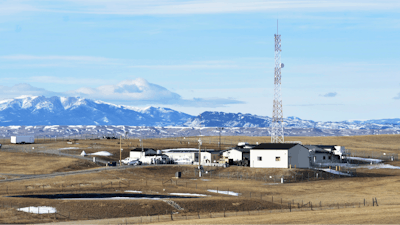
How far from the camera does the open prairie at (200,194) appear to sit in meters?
61.9

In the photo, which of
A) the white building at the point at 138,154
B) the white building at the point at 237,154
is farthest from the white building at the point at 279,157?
the white building at the point at 138,154

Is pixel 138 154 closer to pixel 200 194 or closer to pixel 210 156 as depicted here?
pixel 210 156

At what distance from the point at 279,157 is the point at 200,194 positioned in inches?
1451

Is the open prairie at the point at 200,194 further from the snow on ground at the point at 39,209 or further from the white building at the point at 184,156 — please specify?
the white building at the point at 184,156

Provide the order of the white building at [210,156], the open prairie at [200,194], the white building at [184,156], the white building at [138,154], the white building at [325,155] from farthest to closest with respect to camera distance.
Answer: the white building at [138,154] → the white building at [184,156] → the white building at [210,156] → the white building at [325,155] → the open prairie at [200,194]

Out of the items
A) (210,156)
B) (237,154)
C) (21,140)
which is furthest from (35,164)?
(21,140)

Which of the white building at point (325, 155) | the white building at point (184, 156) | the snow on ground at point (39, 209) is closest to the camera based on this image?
the snow on ground at point (39, 209)

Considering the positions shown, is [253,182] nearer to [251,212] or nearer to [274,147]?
[274,147]

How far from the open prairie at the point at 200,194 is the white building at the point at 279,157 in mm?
4752

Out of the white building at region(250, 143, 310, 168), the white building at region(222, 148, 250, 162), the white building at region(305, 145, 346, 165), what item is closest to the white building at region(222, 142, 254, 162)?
the white building at region(222, 148, 250, 162)

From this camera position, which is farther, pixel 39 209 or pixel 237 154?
pixel 237 154

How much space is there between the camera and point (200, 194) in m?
81.7

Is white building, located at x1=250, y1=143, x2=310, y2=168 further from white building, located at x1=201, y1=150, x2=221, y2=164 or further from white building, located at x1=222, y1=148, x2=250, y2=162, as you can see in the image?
white building, located at x1=201, y1=150, x2=221, y2=164

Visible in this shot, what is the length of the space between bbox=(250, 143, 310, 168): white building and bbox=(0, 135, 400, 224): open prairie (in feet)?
15.6
